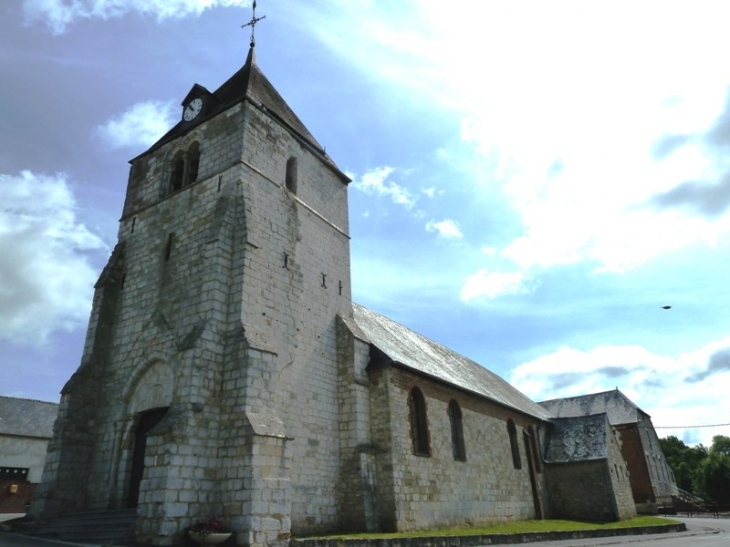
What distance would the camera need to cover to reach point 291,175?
18.5 meters

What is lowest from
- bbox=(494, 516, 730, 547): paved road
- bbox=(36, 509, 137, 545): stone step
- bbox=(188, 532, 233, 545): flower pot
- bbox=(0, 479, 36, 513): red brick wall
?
bbox=(494, 516, 730, 547): paved road

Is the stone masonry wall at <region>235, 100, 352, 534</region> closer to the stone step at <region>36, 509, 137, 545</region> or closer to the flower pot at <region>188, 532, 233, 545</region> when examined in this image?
the flower pot at <region>188, 532, 233, 545</region>

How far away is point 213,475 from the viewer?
1191cm

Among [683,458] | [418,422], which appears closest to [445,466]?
[418,422]

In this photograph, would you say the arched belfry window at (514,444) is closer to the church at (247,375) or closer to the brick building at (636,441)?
the church at (247,375)

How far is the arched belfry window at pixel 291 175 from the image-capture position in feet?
59.9

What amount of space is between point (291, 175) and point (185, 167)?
3.64 metres

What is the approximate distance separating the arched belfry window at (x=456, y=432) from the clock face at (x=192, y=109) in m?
14.8

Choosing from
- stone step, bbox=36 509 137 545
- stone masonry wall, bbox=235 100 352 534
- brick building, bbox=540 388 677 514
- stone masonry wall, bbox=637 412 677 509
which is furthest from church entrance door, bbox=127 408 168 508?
stone masonry wall, bbox=637 412 677 509

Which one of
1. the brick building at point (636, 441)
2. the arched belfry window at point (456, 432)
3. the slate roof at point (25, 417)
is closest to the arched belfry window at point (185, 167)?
the arched belfry window at point (456, 432)

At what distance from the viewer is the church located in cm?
1184

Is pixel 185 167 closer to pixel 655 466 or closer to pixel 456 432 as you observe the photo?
pixel 456 432

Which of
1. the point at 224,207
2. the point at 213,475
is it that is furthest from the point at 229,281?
the point at 213,475

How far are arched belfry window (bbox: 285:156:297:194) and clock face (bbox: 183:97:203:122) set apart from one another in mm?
3706
